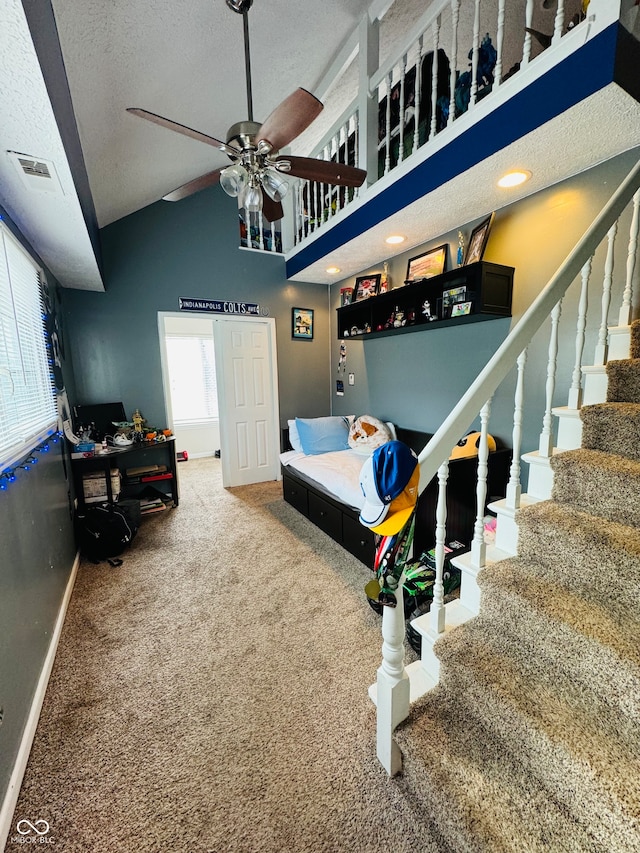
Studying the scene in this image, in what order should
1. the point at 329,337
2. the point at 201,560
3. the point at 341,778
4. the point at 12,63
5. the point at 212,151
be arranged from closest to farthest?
1. the point at 12,63
2. the point at 341,778
3. the point at 201,560
4. the point at 212,151
5. the point at 329,337

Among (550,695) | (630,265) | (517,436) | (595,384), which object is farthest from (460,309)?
(550,695)

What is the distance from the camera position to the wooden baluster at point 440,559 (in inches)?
49.5

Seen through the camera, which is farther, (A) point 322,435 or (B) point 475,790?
(A) point 322,435

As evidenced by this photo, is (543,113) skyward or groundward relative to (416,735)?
skyward

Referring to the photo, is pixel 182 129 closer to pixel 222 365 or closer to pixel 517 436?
pixel 517 436

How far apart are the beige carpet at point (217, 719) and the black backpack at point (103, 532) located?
155 millimetres

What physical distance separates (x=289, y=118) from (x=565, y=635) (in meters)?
2.16

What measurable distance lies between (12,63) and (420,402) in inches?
123

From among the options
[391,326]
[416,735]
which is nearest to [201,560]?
[416,735]

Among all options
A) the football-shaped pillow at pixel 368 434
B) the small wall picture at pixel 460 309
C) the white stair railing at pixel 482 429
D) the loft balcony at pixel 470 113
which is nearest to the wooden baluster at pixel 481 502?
the white stair railing at pixel 482 429

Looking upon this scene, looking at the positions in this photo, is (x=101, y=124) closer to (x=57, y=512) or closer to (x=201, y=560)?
(x=57, y=512)

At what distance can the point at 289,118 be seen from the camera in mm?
1391

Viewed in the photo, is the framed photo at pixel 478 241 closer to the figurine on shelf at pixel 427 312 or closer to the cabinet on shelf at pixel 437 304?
the cabinet on shelf at pixel 437 304

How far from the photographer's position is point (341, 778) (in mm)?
1197
